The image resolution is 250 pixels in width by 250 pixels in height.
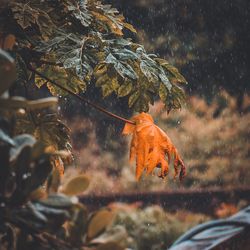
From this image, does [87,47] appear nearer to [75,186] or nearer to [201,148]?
[75,186]

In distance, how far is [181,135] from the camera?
5.32 m

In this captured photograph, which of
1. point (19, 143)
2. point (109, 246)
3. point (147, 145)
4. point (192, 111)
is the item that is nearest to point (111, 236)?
point (109, 246)

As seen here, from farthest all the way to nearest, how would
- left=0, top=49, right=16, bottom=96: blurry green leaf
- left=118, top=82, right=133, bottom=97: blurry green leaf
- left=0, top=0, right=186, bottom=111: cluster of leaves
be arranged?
left=118, top=82, right=133, bottom=97: blurry green leaf
left=0, top=0, right=186, bottom=111: cluster of leaves
left=0, top=49, right=16, bottom=96: blurry green leaf

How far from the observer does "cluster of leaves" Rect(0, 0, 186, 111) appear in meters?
0.94

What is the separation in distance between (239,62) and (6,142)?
5.44 metres

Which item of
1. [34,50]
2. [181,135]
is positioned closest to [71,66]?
[34,50]

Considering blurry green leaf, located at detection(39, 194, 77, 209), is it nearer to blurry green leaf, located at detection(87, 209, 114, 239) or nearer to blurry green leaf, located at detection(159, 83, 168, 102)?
blurry green leaf, located at detection(87, 209, 114, 239)

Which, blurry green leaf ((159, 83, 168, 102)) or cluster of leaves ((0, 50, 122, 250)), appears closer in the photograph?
cluster of leaves ((0, 50, 122, 250))

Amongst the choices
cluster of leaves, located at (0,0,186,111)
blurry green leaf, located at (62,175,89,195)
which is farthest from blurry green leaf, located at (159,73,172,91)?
blurry green leaf, located at (62,175,89,195)

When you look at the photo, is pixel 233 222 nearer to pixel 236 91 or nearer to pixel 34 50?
pixel 34 50

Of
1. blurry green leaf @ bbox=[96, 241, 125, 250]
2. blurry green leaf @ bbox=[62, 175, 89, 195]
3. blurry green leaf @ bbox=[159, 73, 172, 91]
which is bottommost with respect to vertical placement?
blurry green leaf @ bbox=[96, 241, 125, 250]

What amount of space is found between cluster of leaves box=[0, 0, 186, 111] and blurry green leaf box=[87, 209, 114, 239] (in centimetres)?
51

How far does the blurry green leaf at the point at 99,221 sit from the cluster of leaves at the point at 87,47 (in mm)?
511

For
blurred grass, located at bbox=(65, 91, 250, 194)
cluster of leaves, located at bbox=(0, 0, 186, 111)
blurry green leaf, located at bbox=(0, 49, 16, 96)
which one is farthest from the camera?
blurred grass, located at bbox=(65, 91, 250, 194)
